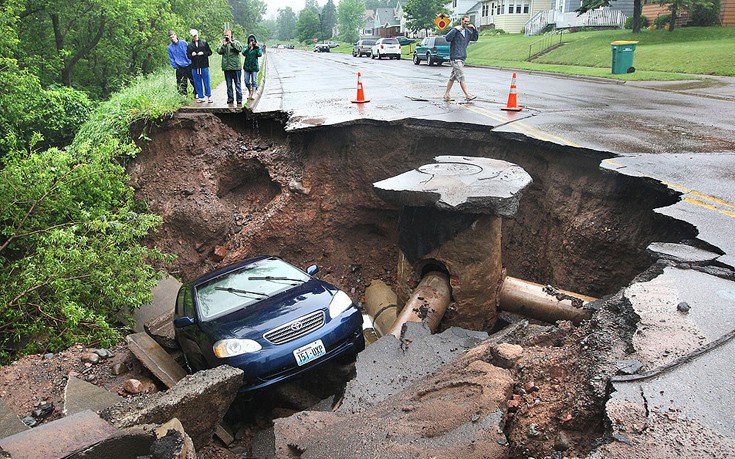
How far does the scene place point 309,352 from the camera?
605 cm

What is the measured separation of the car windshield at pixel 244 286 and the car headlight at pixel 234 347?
2.08 feet

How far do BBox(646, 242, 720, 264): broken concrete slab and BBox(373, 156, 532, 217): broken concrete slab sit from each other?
1.90m

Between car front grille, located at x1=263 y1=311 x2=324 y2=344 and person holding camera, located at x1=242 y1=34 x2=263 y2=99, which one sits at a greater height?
person holding camera, located at x1=242 y1=34 x2=263 y2=99

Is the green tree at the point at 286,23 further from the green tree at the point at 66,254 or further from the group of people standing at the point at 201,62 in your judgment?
the green tree at the point at 66,254

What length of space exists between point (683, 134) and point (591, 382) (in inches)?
319

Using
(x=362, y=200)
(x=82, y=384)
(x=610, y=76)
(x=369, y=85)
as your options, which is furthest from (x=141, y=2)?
(x=610, y=76)

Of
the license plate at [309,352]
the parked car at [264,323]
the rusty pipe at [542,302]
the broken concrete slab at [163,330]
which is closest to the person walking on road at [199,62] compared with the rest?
the broken concrete slab at [163,330]

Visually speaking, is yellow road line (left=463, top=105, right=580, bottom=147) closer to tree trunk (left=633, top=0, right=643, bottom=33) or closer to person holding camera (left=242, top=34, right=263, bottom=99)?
person holding camera (left=242, top=34, right=263, bottom=99)

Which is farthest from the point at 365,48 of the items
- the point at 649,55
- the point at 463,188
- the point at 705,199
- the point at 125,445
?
the point at 125,445

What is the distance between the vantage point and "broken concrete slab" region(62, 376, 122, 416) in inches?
219

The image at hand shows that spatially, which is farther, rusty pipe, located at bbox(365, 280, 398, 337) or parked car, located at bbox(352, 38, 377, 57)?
parked car, located at bbox(352, 38, 377, 57)

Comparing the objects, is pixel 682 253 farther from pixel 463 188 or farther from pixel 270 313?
pixel 270 313

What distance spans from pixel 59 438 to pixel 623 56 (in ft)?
77.5

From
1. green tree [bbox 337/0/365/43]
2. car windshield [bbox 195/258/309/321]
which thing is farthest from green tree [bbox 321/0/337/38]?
car windshield [bbox 195/258/309/321]
